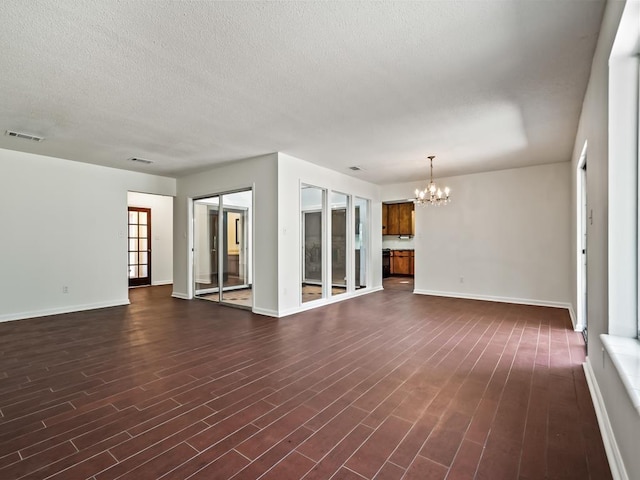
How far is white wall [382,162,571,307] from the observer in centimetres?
584

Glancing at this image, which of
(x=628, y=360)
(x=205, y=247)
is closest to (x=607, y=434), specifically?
(x=628, y=360)

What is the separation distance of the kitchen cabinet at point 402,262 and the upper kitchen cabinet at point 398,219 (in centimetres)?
66

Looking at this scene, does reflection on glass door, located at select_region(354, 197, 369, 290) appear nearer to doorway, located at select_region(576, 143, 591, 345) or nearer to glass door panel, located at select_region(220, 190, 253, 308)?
glass door panel, located at select_region(220, 190, 253, 308)

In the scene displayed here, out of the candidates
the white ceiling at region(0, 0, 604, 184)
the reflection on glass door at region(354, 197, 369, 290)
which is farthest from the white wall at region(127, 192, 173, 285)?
the reflection on glass door at region(354, 197, 369, 290)

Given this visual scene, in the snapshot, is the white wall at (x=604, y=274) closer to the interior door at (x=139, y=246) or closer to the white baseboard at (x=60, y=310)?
the white baseboard at (x=60, y=310)

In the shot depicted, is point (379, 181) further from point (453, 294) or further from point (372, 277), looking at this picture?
point (453, 294)

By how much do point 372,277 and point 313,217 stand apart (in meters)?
2.31

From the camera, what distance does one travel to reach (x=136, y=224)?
29.5 feet

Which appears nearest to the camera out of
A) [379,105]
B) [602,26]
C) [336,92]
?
[602,26]

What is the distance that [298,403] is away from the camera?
239 centimetres

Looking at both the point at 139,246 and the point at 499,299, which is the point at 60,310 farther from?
the point at 499,299

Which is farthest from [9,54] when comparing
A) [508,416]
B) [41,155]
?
[508,416]

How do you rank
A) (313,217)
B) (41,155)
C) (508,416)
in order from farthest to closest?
(313,217)
(41,155)
(508,416)

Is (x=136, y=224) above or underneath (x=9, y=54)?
underneath
